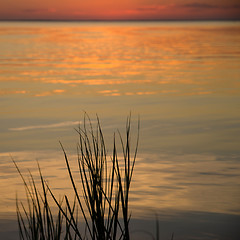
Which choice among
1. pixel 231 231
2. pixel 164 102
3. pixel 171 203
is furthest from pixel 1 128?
pixel 231 231

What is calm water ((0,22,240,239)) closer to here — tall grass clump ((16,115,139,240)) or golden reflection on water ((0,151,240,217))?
golden reflection on water ((0,151,240,217))

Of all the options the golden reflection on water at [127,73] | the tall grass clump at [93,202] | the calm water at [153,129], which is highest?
the golden reflection on water at [127,73]

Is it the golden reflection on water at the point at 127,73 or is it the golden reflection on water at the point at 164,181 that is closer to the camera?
the golden reflection on water at the point at 164,181

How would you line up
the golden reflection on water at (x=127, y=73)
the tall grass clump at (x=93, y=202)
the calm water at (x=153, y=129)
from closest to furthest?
the tall grass clump at (x=93, y=202) < the calm water at (x=153, y=129) < the golden reflection on water at (x=127, y=73)

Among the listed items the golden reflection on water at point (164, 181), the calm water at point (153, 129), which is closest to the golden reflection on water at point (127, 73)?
the calm water at point (153, 129)

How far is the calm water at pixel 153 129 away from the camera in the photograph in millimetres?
4984

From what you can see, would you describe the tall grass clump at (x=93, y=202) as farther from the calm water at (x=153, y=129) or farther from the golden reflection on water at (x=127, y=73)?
the golden reflection on water at (x=127, y=73)

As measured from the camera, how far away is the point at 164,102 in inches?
429

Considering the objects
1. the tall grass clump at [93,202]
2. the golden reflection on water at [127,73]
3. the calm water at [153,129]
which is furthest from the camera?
the golden reflection on water at [127,73]

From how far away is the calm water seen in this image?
16.4 ft

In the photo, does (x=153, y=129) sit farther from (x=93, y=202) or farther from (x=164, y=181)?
(x=93, y=202)

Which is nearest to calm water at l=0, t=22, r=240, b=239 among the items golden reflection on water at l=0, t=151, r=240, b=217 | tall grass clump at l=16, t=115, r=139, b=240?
golden reflection on water at l=0, t=151, r=240, b=217

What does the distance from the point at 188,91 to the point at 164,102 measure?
1.59m

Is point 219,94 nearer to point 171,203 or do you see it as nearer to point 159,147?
point 159,147
